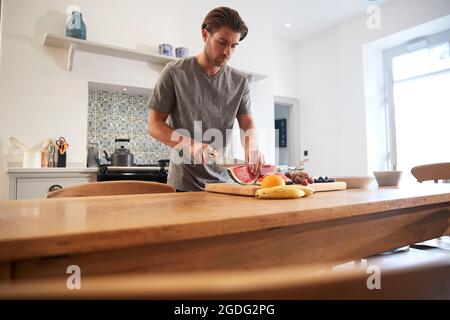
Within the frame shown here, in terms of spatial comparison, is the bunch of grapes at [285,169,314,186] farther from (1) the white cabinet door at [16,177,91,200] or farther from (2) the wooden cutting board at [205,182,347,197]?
(1) the white cabinet door at [16,177,91,200]

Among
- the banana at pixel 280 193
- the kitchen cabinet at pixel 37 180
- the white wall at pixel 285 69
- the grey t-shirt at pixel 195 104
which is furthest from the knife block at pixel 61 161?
the white wall at pixel 285 69

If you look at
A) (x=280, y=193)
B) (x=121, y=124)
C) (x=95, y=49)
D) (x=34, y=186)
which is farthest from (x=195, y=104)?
(x=121, y=124)

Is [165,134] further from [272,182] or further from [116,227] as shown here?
[116,227]

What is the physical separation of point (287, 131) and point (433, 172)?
3.87 meters

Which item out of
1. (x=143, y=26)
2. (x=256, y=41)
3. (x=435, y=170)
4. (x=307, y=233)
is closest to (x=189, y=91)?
(x=307, y=233)

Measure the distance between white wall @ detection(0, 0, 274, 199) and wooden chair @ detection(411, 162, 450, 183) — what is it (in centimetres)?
273

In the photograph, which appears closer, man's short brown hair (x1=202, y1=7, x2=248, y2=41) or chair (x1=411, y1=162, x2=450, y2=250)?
man's short brown hair (x1=202, y1=7, x2=248, y2=41)

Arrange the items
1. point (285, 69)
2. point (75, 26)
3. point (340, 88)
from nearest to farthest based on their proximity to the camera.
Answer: point (75, 26)
point (340, 88)
point (285, 69)

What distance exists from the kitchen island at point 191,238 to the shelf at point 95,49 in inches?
103

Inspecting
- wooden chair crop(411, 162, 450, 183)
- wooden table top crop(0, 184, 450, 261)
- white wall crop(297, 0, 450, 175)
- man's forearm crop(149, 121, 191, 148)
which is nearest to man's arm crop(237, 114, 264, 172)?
man's forearm crop(149, 121, 191, 148)

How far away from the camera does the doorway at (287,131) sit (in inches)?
219

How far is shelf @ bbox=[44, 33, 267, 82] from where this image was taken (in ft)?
9.25

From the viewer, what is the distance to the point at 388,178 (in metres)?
1.49

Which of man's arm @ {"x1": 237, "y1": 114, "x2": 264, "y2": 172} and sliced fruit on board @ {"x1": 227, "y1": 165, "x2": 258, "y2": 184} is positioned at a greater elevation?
man's arm @ {"x1": 237, "y1": 114, "x2": 264, "y2": 172}
